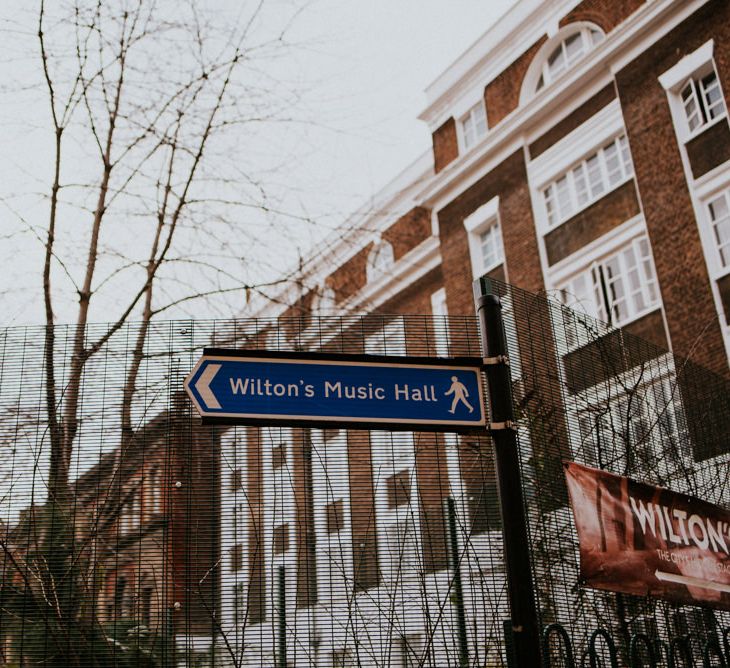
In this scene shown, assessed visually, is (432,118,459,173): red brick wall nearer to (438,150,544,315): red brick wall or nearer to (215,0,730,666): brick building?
(215,0,730,666): brick building

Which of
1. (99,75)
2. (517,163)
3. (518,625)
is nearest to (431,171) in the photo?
(517,163)

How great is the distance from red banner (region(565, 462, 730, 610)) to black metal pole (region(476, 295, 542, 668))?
8.34 ft

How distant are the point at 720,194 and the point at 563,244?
4409mm

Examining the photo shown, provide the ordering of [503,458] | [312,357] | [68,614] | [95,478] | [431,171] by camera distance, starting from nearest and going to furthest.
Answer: [503,458] < [312,357] < [68,614] < [95,478] < [431,171]

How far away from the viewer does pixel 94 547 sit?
675 centimetres

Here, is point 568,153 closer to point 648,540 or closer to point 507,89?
point 507,89

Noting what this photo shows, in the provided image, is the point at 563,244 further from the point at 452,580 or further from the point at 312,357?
the point at 312,357

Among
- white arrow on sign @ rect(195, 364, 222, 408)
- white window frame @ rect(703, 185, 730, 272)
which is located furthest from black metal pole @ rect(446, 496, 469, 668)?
white window frame @ rect(703, 185, 730, 272)

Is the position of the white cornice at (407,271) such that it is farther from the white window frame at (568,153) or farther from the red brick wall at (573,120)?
the red brick wall at (573,120)

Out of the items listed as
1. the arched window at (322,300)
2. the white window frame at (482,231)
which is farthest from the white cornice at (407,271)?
the arched window at (322,300)

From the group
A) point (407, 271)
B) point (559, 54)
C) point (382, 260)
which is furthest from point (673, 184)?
point (382, 260)

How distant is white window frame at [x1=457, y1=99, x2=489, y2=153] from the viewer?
2666 centimetres

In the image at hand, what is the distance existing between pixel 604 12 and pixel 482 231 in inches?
261

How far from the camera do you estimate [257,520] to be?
6.89 m
